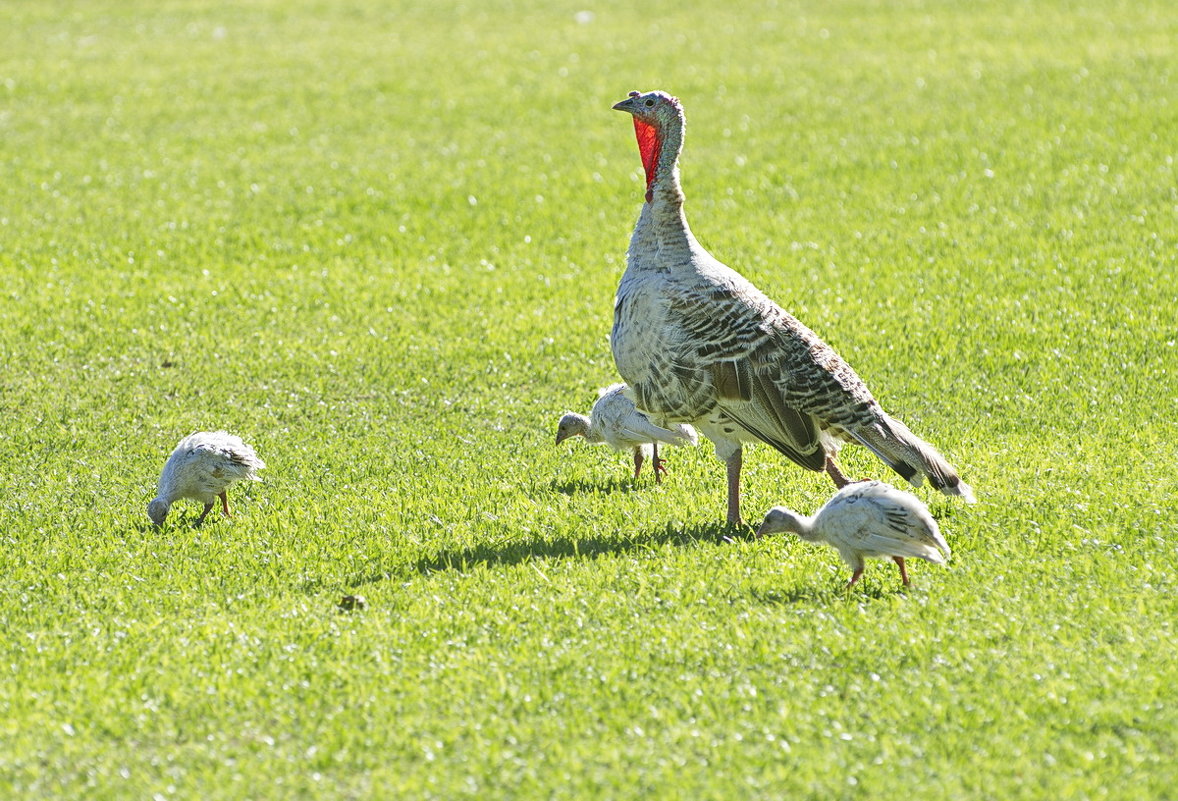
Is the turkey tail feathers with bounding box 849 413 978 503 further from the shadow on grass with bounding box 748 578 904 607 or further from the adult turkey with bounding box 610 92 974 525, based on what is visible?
the shadow on grass with bounding box 748 578 904 607

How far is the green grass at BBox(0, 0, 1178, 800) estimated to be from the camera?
6.89 metres

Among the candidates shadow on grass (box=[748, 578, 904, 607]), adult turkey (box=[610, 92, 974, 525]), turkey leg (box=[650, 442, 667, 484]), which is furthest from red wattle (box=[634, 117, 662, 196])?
shadow on grass (box=[748, 578, 904, 607])

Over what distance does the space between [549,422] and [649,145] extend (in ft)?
9.03

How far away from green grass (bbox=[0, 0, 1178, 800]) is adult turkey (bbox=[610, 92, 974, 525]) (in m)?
0.67

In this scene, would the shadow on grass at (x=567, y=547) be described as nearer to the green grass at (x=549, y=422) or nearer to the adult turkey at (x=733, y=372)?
the green grass at (x=549, y=422)

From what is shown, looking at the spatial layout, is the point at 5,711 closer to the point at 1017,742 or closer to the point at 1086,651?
the point at 1017,742

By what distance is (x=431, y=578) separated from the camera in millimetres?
8766

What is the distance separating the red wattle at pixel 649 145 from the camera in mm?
10203

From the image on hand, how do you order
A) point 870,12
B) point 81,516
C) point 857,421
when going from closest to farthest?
point 857,421
point 81,516
point 870,12

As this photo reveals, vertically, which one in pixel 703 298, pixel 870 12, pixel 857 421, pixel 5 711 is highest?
pixel 870 12

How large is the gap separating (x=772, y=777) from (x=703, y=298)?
12.7ft

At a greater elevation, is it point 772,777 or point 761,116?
point 761,116

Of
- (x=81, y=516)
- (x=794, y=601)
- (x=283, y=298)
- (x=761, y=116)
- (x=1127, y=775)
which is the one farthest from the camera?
(x=761, y=116)

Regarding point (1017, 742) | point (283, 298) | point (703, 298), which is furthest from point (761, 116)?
point (1017, 742)
